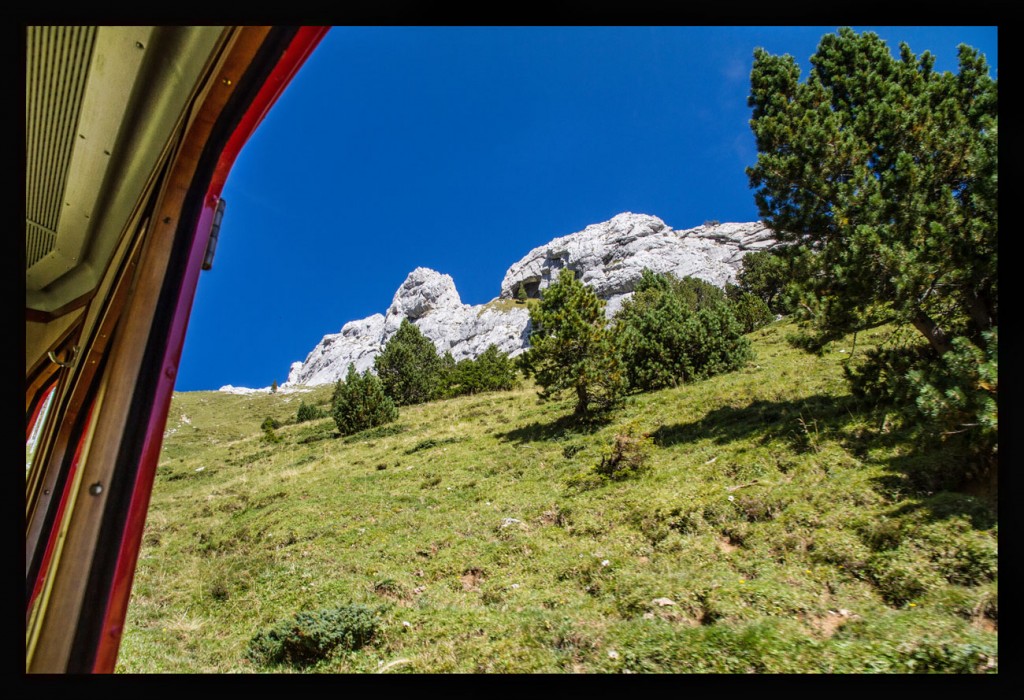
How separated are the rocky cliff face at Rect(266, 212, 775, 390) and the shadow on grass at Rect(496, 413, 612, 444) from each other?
242 feet

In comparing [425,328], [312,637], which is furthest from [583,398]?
[425,328]

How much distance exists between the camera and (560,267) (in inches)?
→ 3976

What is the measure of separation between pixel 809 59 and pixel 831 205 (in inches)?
161

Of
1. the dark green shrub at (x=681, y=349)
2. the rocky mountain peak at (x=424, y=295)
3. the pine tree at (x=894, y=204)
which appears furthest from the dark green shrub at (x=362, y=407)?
the rocky mountain peak at (x=424, y=295)

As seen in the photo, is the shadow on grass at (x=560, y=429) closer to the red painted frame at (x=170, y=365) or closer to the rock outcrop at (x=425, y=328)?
the red painted frame at (x=170, y=365)

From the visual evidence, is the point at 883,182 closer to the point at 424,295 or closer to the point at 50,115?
the point at 50,115

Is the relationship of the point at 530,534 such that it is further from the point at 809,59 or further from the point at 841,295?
the point at 809,59

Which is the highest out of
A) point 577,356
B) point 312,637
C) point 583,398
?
point 577,356

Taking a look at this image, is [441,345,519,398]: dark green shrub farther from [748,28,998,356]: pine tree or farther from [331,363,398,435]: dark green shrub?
[748,28,998,356]: pine tree

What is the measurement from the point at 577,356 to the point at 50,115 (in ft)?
45.7

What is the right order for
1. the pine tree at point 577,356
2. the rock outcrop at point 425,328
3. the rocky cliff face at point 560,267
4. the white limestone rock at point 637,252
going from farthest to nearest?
the rock outcrop at point 425,328 → the rocky cliff face at point 560,267 → the white limestone rock at point 637,252 → the pine tree at point 577,356

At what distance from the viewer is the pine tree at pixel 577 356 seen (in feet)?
49.0

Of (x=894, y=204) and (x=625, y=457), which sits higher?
(x=894, y=204)

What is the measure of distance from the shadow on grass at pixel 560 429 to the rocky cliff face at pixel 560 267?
73714mm
